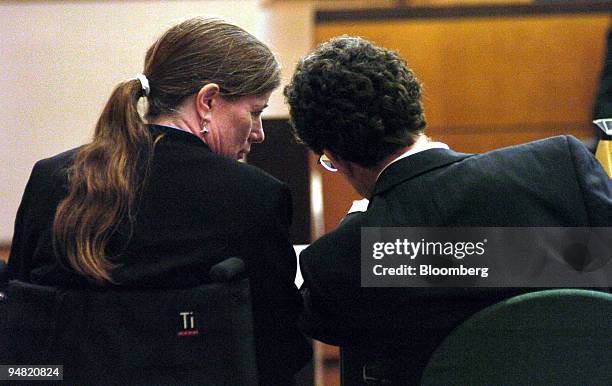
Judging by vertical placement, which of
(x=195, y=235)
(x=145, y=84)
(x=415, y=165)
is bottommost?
(x=195, y=235)

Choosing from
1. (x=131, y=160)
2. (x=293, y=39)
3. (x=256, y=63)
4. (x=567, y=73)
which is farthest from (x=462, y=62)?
(x=131, y=160)

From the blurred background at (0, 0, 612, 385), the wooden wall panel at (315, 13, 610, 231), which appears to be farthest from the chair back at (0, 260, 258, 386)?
the wooden wall panel at (315, 13, 610, 231)

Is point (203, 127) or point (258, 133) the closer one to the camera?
point (203, 127)

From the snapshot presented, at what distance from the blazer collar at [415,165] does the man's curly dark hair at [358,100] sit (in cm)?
6

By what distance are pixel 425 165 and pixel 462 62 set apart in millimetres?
2487

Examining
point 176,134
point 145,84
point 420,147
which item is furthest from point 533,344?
point 145,84

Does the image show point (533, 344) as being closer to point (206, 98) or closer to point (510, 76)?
point (206, 98)

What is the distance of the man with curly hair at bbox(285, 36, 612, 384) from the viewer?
1089 millimetres

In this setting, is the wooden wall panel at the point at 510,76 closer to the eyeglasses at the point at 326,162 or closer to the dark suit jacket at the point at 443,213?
the eyeglasses at the point at 326,162

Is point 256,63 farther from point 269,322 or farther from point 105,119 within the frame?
point 269,322

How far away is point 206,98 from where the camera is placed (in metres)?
1.38

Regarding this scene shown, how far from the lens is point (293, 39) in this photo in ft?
13.3

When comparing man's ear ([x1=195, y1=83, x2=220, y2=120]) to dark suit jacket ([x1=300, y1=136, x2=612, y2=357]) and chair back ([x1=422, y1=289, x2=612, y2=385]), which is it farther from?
chair back ([x1=422, y1=289, x2=612, y2=385])

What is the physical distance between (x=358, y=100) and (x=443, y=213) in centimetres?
22
